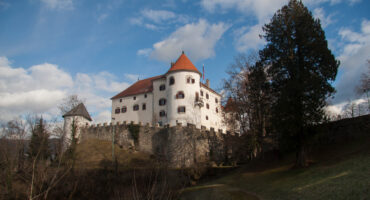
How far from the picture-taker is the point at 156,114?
4544 cm

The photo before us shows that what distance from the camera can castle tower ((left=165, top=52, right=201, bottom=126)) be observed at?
42281 millimetres

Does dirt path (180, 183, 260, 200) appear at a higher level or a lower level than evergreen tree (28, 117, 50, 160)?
lower

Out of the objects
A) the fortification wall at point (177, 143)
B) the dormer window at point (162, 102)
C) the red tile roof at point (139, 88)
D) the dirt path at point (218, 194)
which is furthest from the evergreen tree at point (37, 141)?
the dirt path at point (218, 194)

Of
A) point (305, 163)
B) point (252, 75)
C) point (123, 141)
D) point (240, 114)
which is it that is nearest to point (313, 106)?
point (305, 163)

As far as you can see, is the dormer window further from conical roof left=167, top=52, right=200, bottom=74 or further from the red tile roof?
conical roof left=167, top=52, right=200, bottom=74

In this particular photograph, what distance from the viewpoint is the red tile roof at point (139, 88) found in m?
49.5

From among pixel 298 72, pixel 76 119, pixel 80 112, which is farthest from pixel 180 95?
pixel 298 72

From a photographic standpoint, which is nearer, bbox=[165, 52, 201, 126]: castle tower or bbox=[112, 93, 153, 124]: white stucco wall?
bbox=[165, 52, 201, 126]: castle tower

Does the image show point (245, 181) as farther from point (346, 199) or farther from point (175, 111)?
point (175, 111)

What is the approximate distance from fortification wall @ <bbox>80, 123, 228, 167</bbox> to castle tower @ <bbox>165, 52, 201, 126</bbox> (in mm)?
4907

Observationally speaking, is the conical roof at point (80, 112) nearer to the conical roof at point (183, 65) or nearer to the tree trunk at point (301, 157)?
the conical roof at point (183, 65)

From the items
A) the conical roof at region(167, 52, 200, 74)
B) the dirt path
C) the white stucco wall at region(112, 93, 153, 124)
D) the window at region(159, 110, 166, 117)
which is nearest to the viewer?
the dirt path

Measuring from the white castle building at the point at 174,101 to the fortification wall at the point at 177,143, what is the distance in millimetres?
3269

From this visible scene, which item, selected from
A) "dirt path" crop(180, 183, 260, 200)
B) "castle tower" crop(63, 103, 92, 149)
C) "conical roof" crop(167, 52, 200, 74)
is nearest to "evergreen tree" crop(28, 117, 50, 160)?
"castle tower" crop(63, 103, 92, 149)
